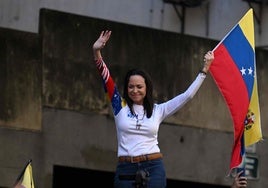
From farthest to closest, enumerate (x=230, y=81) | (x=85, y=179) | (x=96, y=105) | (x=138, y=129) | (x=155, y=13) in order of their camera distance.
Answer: (x=155, y=13)
(x=85, y=179)
(x=96, y=105)
(x=230, y=81)
(x=138, y=129)

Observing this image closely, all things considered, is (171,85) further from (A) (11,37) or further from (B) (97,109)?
(A) (11,37)

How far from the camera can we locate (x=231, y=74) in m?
9.30

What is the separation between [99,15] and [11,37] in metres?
3.18

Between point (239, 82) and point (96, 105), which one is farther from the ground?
point (239, 82)

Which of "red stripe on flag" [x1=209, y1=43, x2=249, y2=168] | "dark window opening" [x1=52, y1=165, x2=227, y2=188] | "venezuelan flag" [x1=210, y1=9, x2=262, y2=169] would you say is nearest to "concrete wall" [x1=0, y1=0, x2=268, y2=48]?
"dark window opening" [x1=52, y1=165, x2=227, y2=188]

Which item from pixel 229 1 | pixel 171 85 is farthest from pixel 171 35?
pixel 229 1

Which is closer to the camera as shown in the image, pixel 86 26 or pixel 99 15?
pixel 86 26

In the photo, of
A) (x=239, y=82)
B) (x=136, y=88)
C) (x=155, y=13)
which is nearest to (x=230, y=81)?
(x=239, y=82)

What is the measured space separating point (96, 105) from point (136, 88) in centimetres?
636

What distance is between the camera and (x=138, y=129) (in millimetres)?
8375

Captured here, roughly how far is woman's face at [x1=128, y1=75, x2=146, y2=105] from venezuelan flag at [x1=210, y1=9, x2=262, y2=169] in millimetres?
1025

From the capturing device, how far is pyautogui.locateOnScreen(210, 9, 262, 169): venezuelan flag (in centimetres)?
909

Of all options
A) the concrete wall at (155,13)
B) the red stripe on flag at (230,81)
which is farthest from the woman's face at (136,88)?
the concrete wall at (155,13)

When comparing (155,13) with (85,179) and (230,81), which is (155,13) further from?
(230,81)
